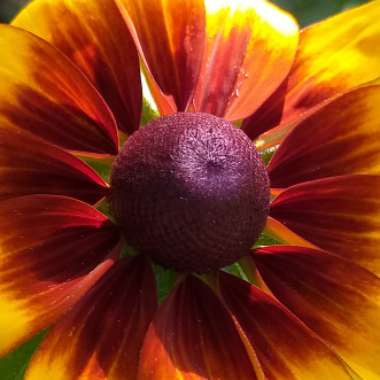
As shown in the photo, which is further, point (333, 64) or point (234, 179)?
point (333, 64)

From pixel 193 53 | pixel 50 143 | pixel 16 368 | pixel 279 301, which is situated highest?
pixel 193 53

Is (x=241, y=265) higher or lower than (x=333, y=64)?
lower

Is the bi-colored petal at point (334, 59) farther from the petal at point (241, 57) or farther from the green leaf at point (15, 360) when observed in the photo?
the green leaf at point (15, 360)

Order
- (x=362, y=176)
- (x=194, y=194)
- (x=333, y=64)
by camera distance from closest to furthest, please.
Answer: (x=194, y=194)
(x=362, y=176)
(x=333, y=64)

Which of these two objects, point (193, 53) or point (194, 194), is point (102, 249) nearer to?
point (194, 194)

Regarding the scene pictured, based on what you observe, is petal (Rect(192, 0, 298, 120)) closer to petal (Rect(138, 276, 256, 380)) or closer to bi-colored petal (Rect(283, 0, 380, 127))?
bi-colored petal (Rect(283, 0, 380, 127))

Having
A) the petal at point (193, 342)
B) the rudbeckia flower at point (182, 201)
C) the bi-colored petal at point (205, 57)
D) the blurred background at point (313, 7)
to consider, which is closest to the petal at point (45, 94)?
the rudbeckia flower at point (182, 201)

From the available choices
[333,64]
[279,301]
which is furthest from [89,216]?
[333,64]

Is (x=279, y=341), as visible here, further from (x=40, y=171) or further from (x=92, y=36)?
(x=92, y=36)
